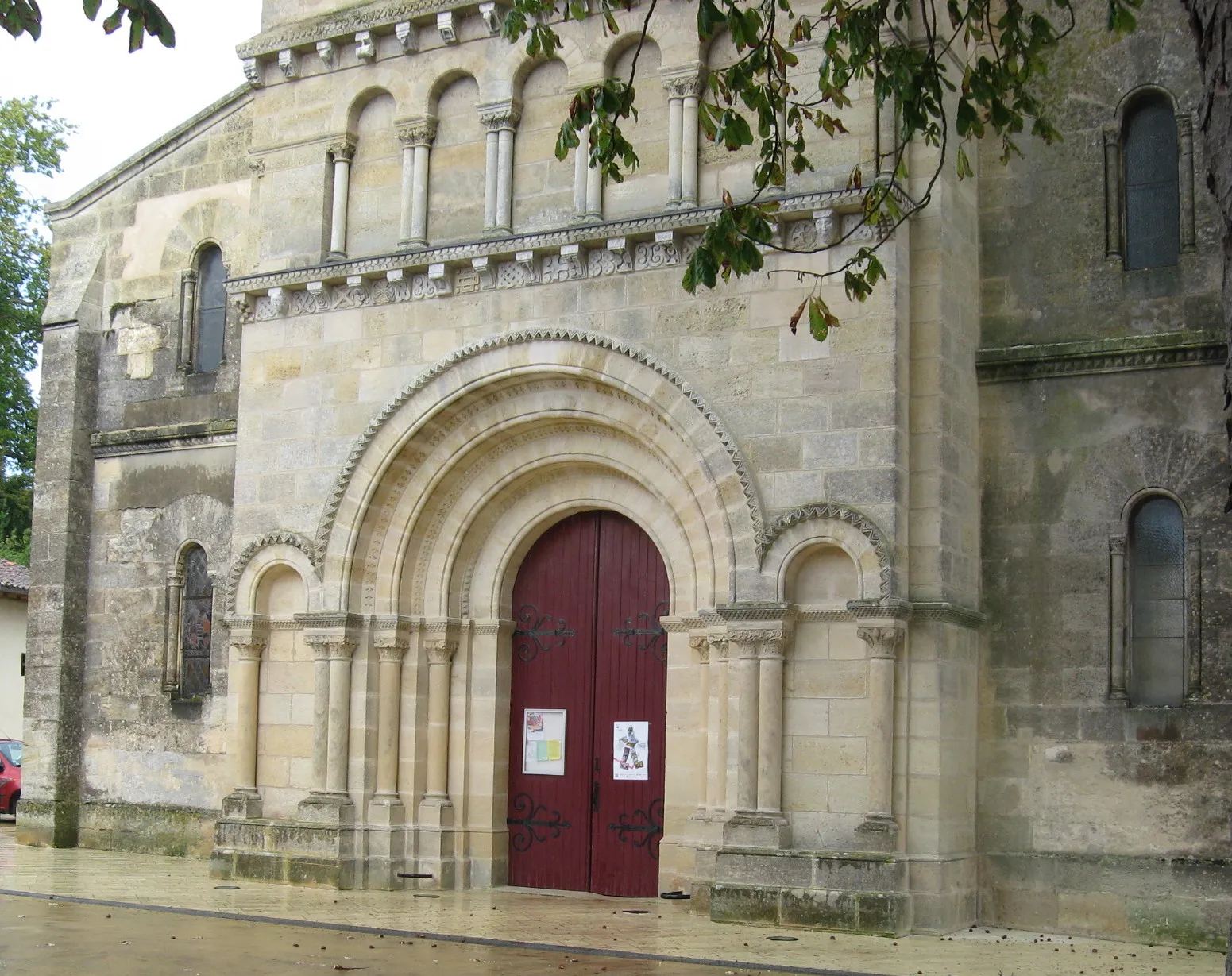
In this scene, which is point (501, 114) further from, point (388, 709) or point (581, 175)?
point (388, 709)

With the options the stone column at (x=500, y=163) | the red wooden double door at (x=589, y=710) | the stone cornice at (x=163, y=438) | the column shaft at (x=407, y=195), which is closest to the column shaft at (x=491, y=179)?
the stone column at (x=500, y=163)

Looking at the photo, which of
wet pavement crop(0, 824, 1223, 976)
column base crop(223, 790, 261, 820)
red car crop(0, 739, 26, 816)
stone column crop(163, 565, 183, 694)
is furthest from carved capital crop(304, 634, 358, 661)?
red car crop(0, 739, 26, 816)

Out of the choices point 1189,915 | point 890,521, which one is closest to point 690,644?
point 890,521

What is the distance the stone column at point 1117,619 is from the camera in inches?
531

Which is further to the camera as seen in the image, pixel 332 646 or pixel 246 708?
pixel 246 708

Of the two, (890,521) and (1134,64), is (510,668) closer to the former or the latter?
(890,521)

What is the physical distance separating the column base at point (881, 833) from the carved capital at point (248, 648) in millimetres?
6068

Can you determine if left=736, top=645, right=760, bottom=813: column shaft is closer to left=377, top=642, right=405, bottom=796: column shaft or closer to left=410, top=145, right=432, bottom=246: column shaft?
left=377, top=642, right=405, bottom=796: column shaft

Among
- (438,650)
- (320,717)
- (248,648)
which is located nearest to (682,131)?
(438,650)

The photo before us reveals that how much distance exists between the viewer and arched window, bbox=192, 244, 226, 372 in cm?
1842

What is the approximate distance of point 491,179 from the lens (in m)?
15.2

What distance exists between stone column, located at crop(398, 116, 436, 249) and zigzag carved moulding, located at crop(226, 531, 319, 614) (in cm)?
285

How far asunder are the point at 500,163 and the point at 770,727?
558 cm

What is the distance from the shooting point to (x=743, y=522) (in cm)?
1364
